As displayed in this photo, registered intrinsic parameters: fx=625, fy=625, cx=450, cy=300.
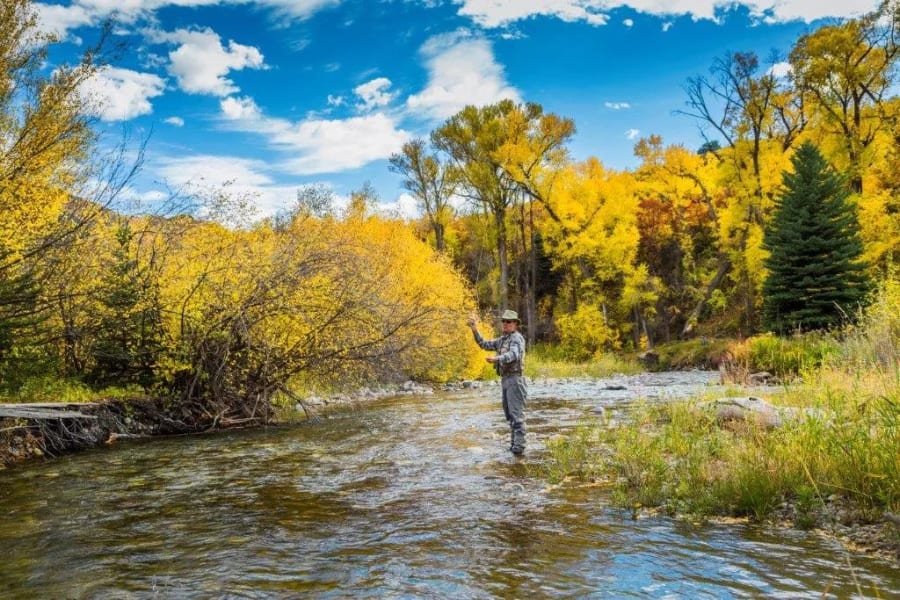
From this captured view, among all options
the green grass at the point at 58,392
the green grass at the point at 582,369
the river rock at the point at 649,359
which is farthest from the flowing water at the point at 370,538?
the river rock at the point at 649,359

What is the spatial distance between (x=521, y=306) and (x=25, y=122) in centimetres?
4011

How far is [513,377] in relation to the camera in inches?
377

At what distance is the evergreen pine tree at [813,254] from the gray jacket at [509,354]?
57.6 feet

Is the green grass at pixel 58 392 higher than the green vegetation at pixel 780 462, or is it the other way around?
the green grass at pixel 58 392

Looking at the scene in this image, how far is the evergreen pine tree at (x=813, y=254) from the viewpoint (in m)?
23.3

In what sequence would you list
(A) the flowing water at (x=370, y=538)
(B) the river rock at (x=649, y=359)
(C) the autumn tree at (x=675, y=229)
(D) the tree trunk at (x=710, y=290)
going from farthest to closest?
(C) the autumn tree at (x=675, y=229)
(D) the tree trunk at (x=710, y=290)
(B) the river rock at (x=649, y=359)
(A) the flowing water at (x=370, y=538)

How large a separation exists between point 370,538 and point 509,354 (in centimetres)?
426

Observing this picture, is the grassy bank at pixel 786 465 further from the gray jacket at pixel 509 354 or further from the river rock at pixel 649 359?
the river rock at pixel 649 359

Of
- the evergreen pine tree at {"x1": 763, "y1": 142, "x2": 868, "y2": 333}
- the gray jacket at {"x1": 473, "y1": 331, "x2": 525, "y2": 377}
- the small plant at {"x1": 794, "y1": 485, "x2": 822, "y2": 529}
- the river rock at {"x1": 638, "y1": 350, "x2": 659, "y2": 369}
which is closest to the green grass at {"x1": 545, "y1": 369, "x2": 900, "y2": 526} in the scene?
the small plant at {"x1": 794, "y1": 485, "x2": 822, "y2": 529}

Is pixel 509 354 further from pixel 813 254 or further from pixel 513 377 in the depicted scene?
pixel 813 254

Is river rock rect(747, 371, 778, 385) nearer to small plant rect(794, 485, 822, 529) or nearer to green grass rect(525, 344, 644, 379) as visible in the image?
green grass rect(525, 344, 644, 379)

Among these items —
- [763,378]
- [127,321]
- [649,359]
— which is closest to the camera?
[127,321]

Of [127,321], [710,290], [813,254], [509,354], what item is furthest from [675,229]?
[127,321]

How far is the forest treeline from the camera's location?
1053 cm
